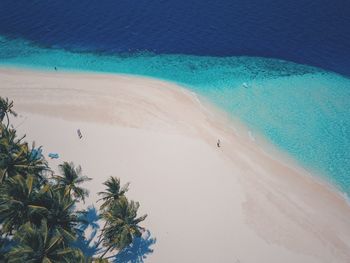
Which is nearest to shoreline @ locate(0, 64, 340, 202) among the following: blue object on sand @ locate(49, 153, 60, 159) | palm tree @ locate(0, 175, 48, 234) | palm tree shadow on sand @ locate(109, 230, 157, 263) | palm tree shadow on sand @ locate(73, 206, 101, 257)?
palm tree shadow on sand @ locate(109, 230, 157, 263)

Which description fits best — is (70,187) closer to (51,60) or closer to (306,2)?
(51,60)

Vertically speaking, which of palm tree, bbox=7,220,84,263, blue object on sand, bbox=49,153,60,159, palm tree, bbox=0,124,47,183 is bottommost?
palm tree, bbox=7,220,84,263

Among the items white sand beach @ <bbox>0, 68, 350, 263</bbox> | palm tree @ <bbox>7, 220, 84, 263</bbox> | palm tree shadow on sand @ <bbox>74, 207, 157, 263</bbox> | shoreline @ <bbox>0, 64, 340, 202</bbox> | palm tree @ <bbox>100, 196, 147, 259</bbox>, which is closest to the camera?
palm tree @ <bbox>7, 220, 84, 263</bbox>

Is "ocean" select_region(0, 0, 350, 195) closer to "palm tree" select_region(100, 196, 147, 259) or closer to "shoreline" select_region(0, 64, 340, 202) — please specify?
"shoreline" select_region(0, 64, 340, 202)

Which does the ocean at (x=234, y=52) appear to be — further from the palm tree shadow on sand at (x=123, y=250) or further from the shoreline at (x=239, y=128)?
the palm tree shadow on sand at (x=123, y=250)

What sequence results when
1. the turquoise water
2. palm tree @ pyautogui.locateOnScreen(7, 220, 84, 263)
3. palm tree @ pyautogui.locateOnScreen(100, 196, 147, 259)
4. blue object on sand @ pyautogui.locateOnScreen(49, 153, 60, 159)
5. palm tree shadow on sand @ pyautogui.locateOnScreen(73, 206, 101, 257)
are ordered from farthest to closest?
the turquoise water → blue object on sand @ pyautogui.locateOnScreen(49, 153, 60, 159) → palm tree shadow on sand @ pyautogui.locateOnScreen(73, 206, 101, 257) → palm tree @ pyautogui.locateOnScreen(100, 196, 147, 259) → palm tree @ pyautogui.locateOnScreen(7, 220, 84, 263)

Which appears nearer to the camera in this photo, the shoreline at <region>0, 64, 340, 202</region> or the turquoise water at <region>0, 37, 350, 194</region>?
the shoreline at <region>0, 64, 340, 202</region>

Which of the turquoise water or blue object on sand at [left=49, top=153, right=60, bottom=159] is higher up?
the turquoise water

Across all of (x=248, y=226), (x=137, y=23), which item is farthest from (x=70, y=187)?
(x=137, y=23)

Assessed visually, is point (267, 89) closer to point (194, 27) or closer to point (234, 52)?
point (234, 52)
